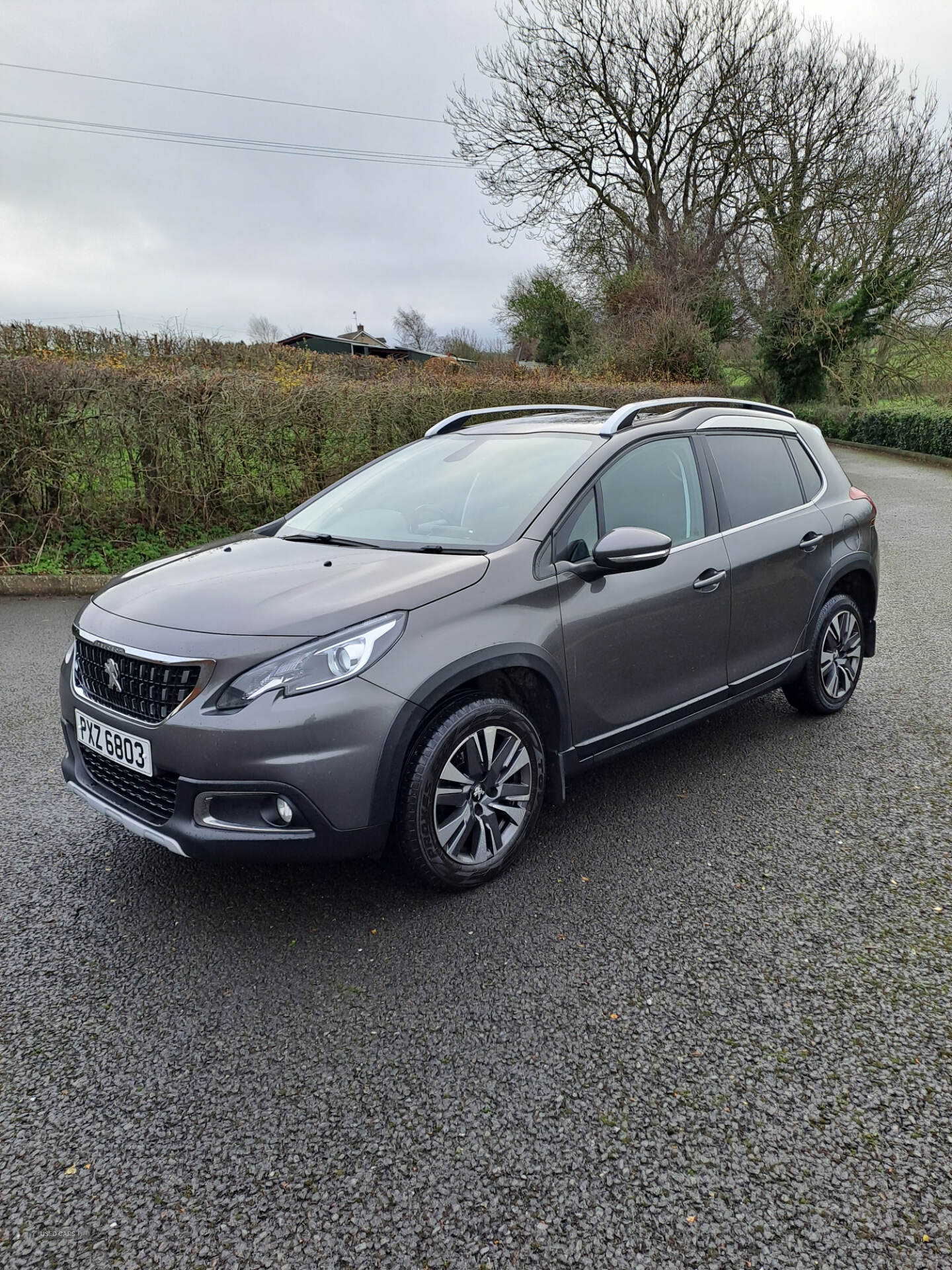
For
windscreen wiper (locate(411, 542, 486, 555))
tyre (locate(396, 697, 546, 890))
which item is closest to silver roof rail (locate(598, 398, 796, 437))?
windscreen wiper (locate(411, 542, 486, 555))

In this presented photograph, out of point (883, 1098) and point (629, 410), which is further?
point (629, 410)

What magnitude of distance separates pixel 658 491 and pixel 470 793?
1643 millimetres

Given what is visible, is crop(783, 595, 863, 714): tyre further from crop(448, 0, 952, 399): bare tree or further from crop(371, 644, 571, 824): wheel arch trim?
crop(448, 0, 952, 399): bare tree

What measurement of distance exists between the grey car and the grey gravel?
1.23 ft

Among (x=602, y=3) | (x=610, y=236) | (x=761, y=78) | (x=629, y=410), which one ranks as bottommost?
(x=629, y=410)

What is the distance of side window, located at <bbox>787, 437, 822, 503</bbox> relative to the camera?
4.58m

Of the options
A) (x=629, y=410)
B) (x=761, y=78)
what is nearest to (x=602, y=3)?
(x=761, y=78)

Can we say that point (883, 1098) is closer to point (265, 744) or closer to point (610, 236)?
point (265, 744)

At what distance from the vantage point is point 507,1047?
2373 mm

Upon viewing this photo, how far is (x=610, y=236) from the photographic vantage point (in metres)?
28.8

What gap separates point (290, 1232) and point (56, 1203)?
0.54m

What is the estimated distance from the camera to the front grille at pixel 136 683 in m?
2.74

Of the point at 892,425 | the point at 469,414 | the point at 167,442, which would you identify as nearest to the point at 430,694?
the point at 469,414

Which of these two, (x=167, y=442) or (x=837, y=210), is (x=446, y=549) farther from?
(x=837, y=210)
